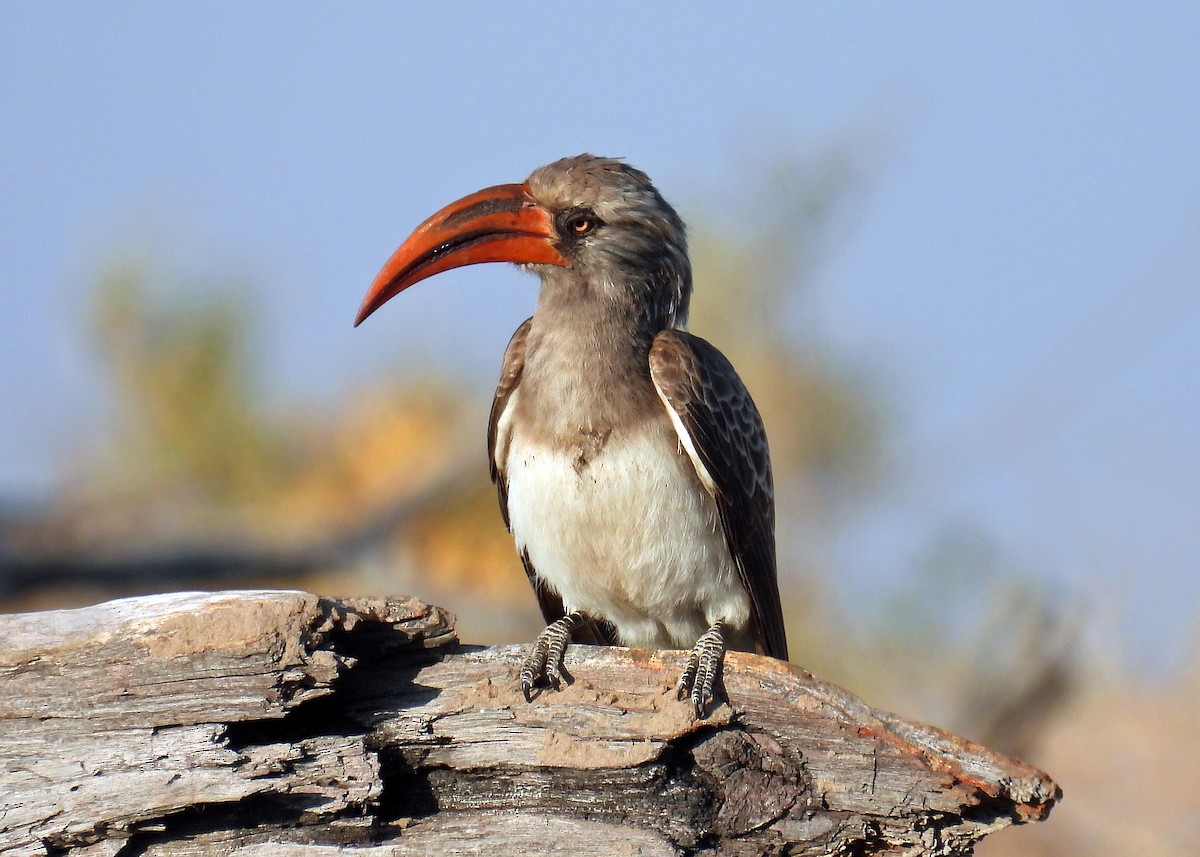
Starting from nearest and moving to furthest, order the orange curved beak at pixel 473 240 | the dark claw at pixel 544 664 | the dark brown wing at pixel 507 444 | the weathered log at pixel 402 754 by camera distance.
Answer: the weathered log at pixel 402 754 → the dark claw at pixel 544 664 → the orange curved beak at pixel 473 240 → the dark brown wing at pixel 507 444

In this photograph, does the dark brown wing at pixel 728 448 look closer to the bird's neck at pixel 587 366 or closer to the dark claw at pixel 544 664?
the bird's neck at pixel 587 366

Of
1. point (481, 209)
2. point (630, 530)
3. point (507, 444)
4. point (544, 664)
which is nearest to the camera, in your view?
point (544, 664)

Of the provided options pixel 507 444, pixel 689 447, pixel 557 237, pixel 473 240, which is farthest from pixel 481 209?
pixel 689 447

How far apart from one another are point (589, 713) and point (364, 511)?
8.38 metres

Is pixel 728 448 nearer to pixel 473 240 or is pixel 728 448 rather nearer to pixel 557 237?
pixel 557 237

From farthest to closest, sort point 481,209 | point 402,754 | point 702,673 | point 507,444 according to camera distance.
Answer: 1. point 507,444
2. point 481,209
3. point 702,673
4. point 402,754

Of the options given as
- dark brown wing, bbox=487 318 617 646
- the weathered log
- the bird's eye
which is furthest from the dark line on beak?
the weathered log

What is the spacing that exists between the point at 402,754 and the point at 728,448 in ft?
6.97

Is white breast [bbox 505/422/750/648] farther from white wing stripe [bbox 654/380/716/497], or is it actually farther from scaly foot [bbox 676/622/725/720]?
scaly foot [bbox 676/622/725/720]

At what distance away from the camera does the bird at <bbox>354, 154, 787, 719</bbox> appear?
6062 mm

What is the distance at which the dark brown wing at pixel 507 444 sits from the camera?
6660 mm

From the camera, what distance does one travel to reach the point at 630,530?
6.04m

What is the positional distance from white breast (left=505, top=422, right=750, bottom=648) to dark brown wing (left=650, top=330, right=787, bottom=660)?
0.25 feet

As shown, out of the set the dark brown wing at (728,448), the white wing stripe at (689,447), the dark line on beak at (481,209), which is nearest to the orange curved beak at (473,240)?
the dark line on beak at (481,209)
